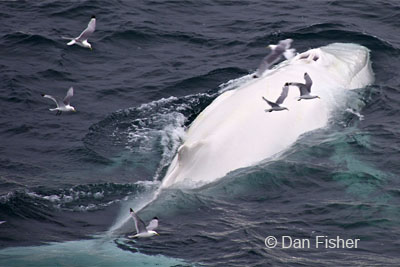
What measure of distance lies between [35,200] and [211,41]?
14100 mm

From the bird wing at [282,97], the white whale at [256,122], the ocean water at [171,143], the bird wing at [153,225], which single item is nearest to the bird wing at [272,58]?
the white whale at [256,122]

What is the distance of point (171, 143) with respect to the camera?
23.7 meters

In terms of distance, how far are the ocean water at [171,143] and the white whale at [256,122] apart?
38cm

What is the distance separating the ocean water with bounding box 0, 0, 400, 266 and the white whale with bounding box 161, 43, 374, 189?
1.24ft

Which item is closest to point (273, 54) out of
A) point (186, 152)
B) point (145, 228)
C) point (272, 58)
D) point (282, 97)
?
point (272, 58)

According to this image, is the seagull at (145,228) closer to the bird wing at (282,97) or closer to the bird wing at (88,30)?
the bird wing at (282,97)

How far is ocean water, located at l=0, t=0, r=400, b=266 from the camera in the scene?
18.1m

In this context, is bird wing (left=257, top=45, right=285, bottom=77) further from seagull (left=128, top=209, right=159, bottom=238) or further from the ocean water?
seagull (left=128, top=209, right=159, bottom=238)

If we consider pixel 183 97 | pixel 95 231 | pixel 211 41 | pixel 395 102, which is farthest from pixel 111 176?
pixel 211 41

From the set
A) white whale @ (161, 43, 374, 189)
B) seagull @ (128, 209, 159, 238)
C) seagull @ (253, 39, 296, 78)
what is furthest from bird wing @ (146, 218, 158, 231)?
seagull @ (253, 39, 296, 78)

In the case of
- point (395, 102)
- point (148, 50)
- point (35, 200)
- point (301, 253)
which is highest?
point (148, 50)

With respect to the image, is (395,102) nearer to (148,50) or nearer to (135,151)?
(135,151)

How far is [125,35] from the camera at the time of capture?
3297cm

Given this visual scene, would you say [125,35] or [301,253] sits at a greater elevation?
[125,35]
